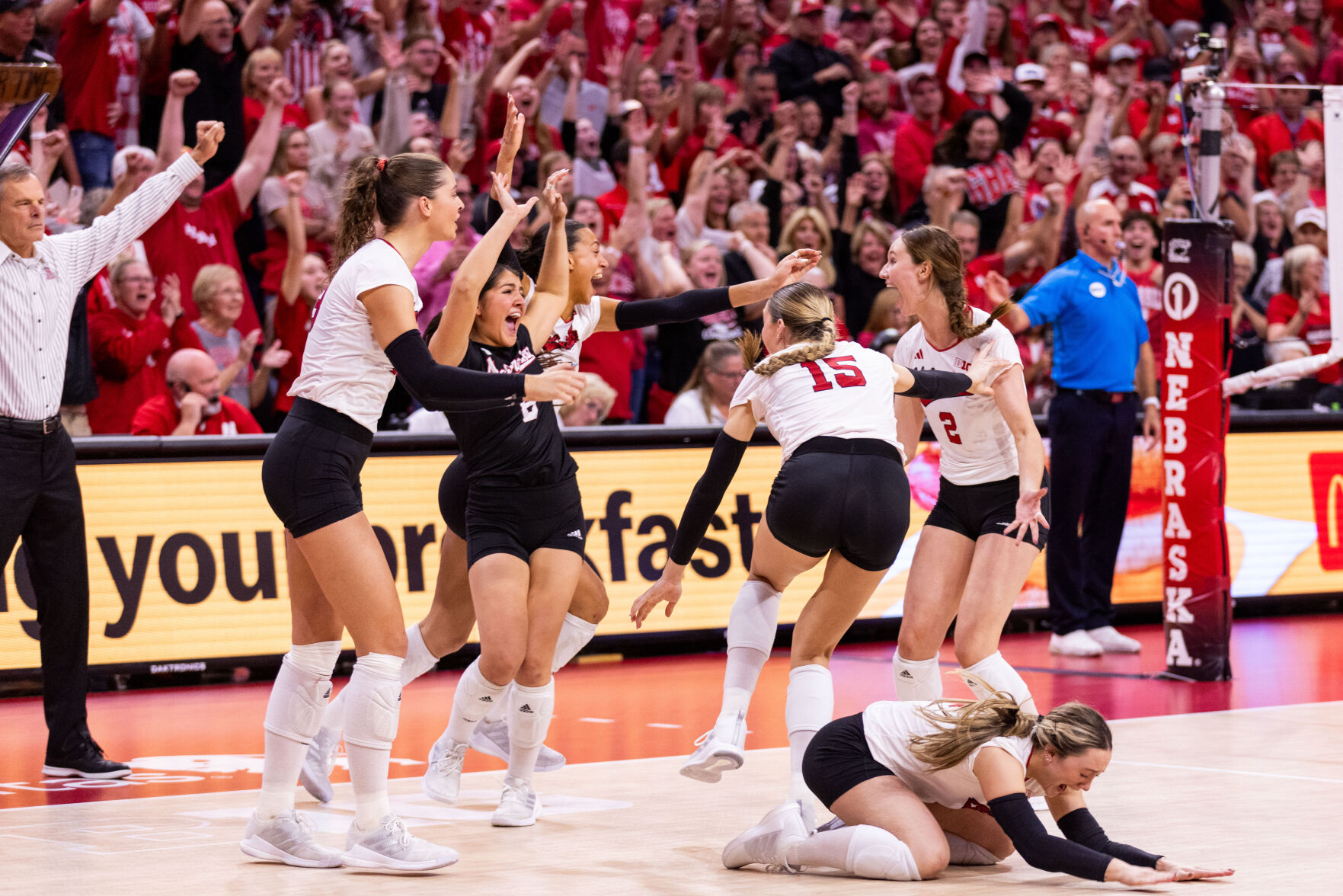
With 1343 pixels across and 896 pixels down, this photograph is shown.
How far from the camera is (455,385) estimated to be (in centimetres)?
466

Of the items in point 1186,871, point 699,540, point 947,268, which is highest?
point 947,268

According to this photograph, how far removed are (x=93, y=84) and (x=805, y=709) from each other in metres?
7.60

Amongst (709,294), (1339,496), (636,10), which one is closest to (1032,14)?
(636,10)

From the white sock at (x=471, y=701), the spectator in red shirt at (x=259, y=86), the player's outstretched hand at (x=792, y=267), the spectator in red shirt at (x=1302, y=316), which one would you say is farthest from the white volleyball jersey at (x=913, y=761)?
the spectator in red shirt at (x=1302, y=316)

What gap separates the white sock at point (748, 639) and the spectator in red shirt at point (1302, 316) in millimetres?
8767

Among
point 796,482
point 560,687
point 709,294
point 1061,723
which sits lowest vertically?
point 560,687

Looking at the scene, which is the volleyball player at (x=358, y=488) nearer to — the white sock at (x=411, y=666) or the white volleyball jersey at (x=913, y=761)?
the white sock at (x=411, y=666)

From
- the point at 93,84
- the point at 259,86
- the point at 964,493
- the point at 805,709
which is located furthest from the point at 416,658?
the point at 93,84

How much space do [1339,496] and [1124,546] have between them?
1857 mm

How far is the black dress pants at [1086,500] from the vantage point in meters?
9.89

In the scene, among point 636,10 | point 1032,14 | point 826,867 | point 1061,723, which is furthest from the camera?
point 1032,14

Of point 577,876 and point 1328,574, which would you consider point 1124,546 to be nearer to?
point 1328,574

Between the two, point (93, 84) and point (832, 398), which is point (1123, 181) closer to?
point (93, 84)

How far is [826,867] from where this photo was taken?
4918mm
